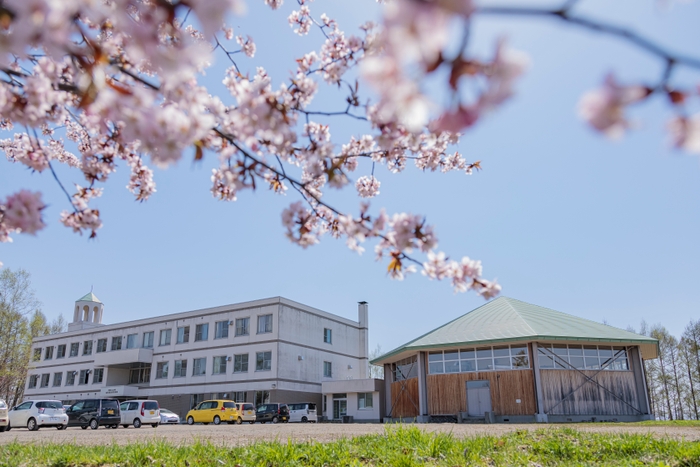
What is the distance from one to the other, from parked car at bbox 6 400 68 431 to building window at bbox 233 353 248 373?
53.6 ft

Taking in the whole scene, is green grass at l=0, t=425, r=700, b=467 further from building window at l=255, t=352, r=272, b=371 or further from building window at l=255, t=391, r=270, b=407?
building window at l=255, t=352, r=272, b=371

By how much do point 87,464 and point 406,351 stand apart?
25042 millimetres

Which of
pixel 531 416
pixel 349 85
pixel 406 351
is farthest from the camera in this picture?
pixel 406 351

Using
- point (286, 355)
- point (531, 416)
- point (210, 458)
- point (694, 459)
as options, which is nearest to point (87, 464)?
point (210, 458)

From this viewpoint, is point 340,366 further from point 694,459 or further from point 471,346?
point 694,459

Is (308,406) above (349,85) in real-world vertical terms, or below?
below

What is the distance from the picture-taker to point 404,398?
32094 millimetres

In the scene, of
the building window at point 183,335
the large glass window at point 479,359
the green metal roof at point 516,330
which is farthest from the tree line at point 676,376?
the building window at point 183,335

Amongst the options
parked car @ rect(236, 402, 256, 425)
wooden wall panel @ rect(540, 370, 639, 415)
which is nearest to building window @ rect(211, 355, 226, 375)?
parked car @ rect(236, 402, 256, 425)

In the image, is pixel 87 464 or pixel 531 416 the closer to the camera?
pixel 87 464

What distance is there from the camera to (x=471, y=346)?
93.4 ft

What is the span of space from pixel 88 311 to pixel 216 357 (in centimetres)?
2097

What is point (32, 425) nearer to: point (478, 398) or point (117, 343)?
point (478, 398)

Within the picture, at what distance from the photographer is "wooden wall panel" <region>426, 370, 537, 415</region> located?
86.5ft
